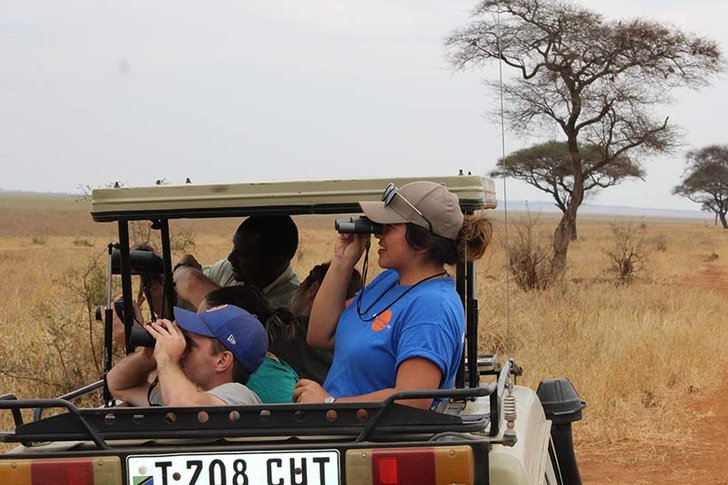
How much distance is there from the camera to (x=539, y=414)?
11.7 feet

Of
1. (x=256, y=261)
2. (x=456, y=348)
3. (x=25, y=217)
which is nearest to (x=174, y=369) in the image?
(x=456, y=348)

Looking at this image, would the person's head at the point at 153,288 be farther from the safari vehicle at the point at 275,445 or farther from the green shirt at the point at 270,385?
the safari vehicle at the point at 275,445

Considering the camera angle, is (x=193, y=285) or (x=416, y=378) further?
(x=193, y=285)

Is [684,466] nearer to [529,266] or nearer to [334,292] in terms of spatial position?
[334,292]

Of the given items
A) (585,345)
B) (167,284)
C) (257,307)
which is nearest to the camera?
(257,307)

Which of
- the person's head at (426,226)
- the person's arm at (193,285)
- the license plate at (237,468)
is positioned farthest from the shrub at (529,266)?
A: the license plate at (237,468)

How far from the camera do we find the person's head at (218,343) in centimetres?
294

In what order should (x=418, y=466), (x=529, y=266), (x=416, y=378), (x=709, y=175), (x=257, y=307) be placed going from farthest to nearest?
(x=709, y=175)
(x=529, y=266)
(x=257, y=307)
(x=416, y=378)
(x=418, y=466)

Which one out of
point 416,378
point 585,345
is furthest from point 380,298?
point 585,345

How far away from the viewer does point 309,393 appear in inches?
119

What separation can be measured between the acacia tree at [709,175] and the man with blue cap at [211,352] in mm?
46949

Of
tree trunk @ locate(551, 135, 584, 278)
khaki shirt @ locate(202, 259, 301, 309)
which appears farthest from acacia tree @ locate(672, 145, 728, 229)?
khaki shirt @ locate(202, 259, 301, 309)

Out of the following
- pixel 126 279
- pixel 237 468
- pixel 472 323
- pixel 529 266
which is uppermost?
pixel 126 279

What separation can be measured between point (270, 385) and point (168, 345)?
1.53ft
